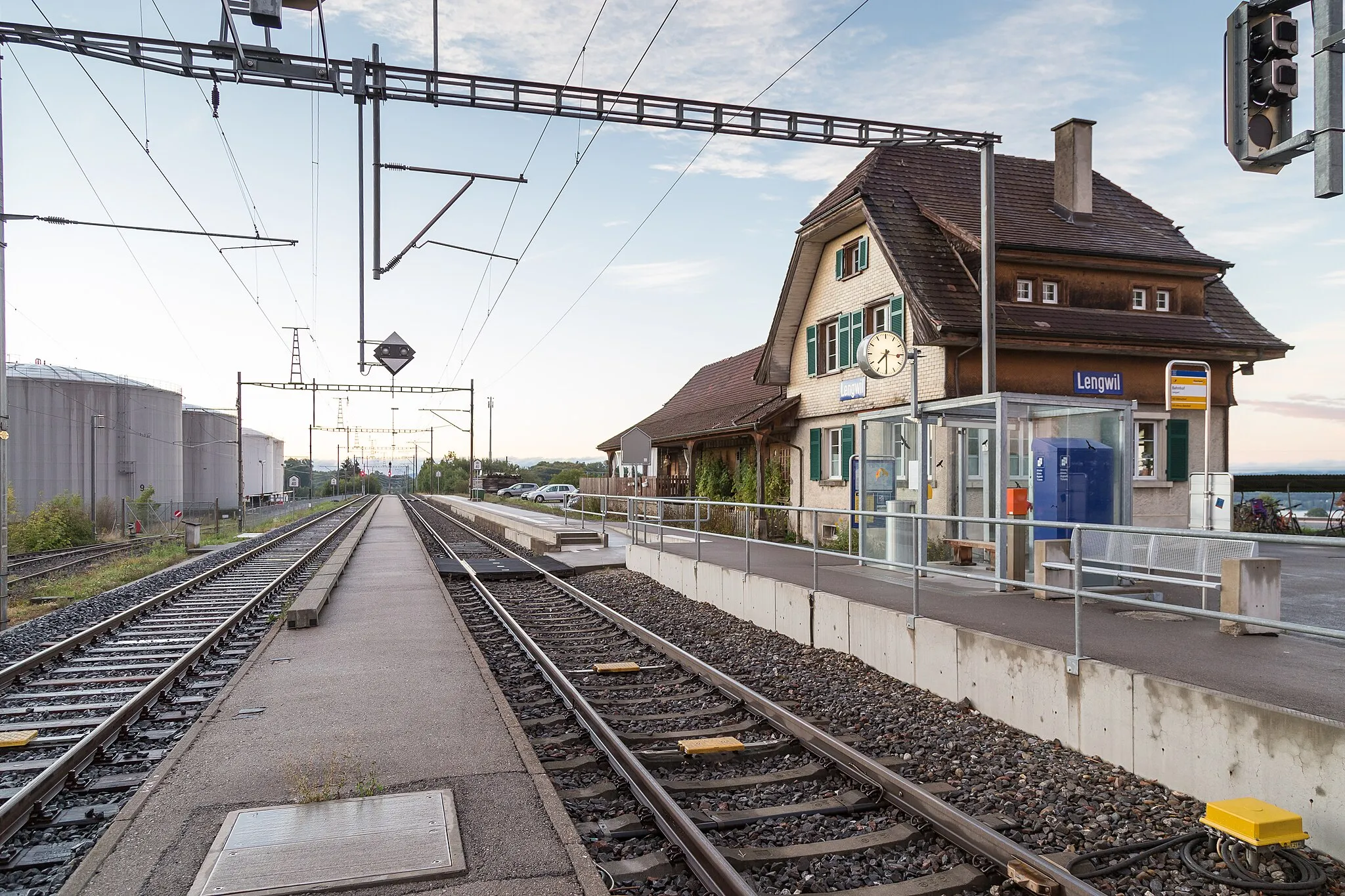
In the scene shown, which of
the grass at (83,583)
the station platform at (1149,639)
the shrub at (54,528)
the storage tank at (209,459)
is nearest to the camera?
the station platform at (1149,639)

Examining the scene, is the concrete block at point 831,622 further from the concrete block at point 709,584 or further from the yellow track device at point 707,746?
the yellow track device at point 707,746

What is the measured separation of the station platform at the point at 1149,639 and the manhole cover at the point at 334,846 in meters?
4.51

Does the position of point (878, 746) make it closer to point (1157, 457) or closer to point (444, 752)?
point (444, 752)

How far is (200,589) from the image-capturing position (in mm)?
17156

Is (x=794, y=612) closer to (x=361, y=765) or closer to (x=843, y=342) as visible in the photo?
(x=361, y=765)

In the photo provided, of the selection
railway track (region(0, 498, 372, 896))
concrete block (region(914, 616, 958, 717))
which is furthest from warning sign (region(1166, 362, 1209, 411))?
railway track (region(0, 498, 372, 896))

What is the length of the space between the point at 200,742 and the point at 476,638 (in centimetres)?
507

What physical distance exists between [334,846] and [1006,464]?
898 cm

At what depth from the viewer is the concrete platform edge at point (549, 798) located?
417 centimetres

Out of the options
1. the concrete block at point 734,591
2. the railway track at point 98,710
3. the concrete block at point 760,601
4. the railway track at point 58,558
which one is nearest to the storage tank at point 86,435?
the railway track at point 58,558

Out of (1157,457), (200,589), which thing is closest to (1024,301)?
(1157,457)

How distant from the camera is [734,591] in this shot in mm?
12734

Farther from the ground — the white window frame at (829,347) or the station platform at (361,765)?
the white window frame at (829,347)

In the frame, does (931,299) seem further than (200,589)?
Yes
